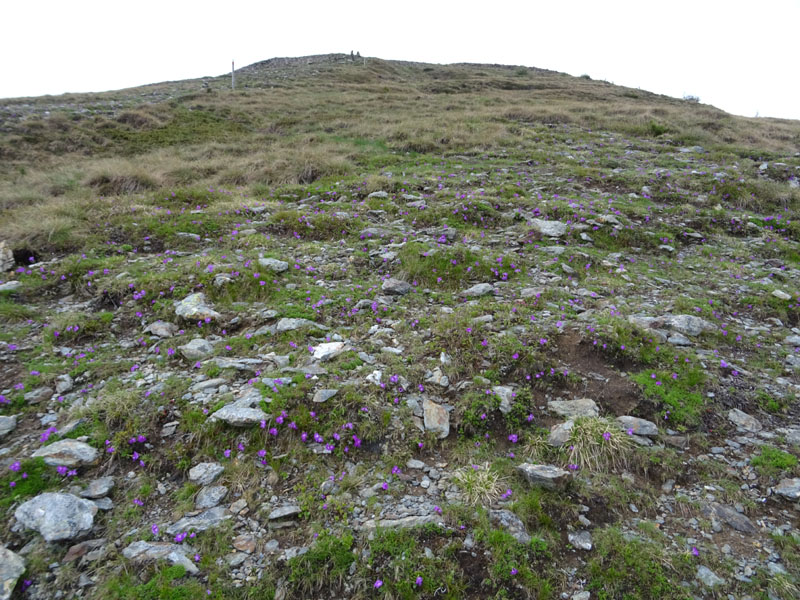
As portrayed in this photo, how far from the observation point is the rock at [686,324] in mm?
6184

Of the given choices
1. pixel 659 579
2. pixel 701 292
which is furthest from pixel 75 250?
pixel 701 292

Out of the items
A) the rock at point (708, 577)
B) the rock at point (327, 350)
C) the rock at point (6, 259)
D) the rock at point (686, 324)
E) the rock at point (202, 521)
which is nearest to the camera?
the rock at point (708, 577)

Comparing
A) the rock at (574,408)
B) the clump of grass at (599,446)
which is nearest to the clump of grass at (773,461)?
the clump of grass at (599,446)

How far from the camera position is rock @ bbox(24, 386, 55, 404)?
190 inches

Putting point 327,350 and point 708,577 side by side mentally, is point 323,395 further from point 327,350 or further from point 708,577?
point 708,577

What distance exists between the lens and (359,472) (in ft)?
13.3

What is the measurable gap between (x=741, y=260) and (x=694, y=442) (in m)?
6.60

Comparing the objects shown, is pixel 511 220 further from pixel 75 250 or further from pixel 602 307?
pixel 75 250

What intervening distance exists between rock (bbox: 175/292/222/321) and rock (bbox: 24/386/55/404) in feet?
5.89

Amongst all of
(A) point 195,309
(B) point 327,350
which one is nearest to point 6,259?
(A) point 195,309

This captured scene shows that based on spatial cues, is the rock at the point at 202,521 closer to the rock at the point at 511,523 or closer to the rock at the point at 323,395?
the rock at the point at 323,395

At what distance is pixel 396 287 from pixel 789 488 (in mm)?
5403

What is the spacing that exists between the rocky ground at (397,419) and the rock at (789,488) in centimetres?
4

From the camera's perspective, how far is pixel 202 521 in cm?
359
